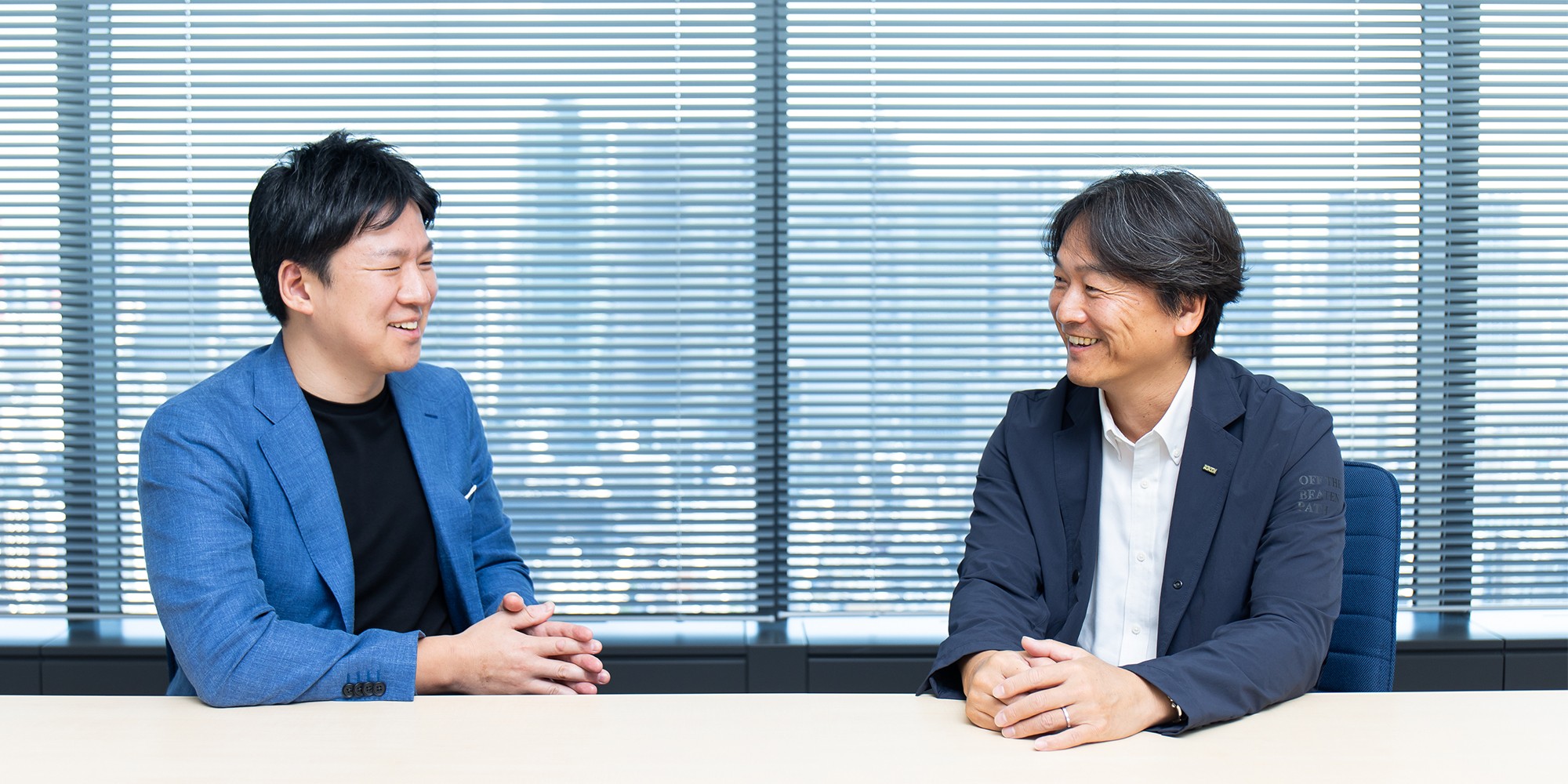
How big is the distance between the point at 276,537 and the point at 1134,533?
138cm

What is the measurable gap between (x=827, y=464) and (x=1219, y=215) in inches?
55.3

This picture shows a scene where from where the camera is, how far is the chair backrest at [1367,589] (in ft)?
5.68

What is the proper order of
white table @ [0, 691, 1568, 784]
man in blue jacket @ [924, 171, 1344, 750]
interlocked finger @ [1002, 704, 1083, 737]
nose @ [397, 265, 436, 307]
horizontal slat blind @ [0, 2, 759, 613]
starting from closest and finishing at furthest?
white table @ [0, 691, 1568, 784], interlocked finger @ [1002, 704, 1083, 737], man in blue jacket @ [924, 171, 1344, 750], nose @ [397, 265, 436, 307], horizontal slat blind @ [0, 2, 759, 613]

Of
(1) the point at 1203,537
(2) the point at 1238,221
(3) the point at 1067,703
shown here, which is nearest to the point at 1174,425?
(1) the point at 1203,537

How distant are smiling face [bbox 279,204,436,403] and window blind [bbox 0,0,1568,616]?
1002mm

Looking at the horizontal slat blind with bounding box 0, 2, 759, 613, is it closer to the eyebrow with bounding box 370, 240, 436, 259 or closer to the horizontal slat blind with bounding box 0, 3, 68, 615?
the horizontal slat blind with bounding box 0, 3, 68, 615

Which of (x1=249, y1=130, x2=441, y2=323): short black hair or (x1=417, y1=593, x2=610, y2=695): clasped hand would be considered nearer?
(x1=417, y1=593, x2=610, y2=695): clasped hand

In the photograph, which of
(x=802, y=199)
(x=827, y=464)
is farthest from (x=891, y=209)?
(x=827, y=464)

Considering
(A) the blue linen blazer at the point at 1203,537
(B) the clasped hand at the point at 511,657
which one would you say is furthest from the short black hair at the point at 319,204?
(A) the blue linen blazer at the point at 1203,537

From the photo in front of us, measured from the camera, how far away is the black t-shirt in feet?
6.21

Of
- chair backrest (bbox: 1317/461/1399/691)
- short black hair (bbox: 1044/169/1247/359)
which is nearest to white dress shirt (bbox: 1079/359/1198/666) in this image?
short black hair (bbox: 1044/169/1247/359)

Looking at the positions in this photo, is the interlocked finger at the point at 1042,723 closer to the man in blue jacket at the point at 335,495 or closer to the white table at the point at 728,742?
the white table at the point at 728,742

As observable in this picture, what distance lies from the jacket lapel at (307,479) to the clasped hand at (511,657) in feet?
0.65

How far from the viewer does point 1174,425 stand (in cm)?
182
